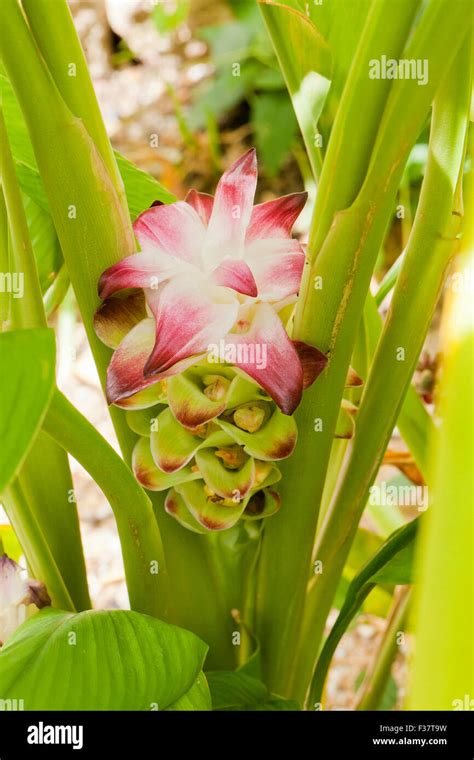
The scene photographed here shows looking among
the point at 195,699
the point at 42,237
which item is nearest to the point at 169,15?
the point at 42,237

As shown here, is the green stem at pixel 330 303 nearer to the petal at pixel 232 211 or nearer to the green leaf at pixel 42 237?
the petal at pixel 232 211

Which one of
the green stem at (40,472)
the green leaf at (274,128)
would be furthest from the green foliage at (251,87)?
the green stem at (40,472)

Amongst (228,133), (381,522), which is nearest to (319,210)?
(381,522)

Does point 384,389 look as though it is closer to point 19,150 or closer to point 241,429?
point 241,429

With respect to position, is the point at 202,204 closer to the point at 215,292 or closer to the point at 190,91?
the point at 215,292

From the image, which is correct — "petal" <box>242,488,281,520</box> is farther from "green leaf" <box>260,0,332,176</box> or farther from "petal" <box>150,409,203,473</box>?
"green leaf" <box>260,0,332,176</box>
